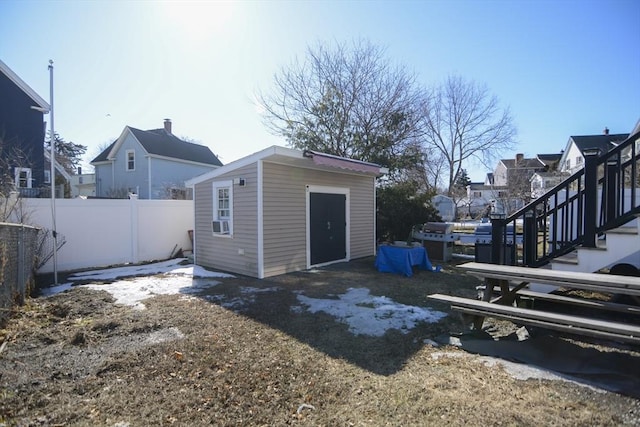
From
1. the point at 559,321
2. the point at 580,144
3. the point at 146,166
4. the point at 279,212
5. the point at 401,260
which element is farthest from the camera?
the point at 580,144

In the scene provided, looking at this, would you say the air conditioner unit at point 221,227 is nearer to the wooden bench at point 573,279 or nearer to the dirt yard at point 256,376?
the dirt yard at point 256,376

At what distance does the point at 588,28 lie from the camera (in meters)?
8.13

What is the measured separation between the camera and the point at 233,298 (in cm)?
580

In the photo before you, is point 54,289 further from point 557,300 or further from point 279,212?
point 557,300

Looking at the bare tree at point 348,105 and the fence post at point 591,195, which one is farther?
the bare tree at point 348,105

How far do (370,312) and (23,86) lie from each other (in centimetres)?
1752

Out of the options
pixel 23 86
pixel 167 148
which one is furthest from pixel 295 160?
pixel 167 148

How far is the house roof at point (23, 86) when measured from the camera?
44.1ft

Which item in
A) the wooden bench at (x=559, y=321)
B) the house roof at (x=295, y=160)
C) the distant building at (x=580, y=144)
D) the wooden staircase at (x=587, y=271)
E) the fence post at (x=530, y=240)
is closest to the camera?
the wooden bench at (x=559, y=321)

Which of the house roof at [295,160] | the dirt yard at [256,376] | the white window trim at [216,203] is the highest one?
the house roof at [295,160]

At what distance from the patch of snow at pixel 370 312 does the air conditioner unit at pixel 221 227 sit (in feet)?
10.9

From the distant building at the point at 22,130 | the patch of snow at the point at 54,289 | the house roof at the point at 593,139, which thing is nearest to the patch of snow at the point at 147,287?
the patch of snow at the point at 54,289

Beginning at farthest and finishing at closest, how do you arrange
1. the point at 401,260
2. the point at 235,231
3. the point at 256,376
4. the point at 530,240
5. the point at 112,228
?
1. the point at 112,228
2. the point at 235,231
3. the point at 401,260
4. the point at 530,240
5. the point at 256,376

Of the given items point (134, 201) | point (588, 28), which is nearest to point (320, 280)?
point (134, 201)
